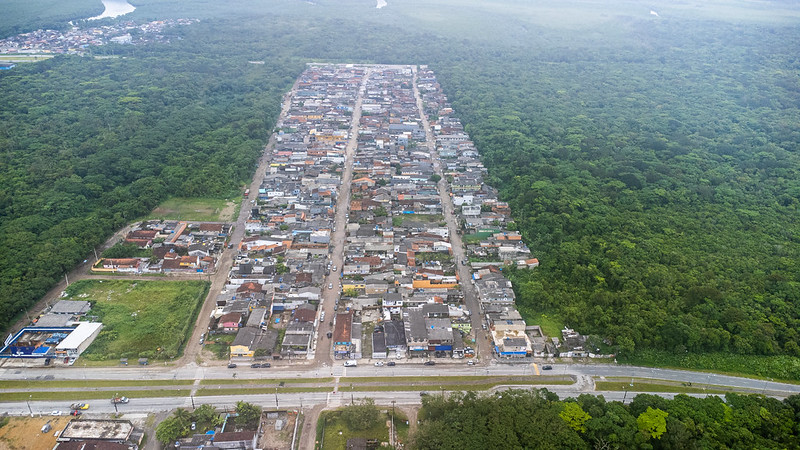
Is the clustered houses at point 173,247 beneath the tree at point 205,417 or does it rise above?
above

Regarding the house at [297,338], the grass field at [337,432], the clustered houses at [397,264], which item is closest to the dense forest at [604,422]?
the grass field at [337,432]

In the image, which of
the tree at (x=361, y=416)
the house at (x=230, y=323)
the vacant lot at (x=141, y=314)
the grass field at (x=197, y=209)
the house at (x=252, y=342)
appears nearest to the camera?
the tree at (x=361, y=416)

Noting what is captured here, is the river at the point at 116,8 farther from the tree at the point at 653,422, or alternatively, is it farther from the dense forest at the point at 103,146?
the tree at the point at 653,422

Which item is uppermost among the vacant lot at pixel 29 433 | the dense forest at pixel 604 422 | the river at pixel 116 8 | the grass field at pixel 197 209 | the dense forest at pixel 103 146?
the river at pixel 116 8

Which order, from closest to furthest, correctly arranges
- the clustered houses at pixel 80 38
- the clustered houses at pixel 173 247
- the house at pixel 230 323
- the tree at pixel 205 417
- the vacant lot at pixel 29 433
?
the vacant lot at pixel 29 433, the tree at pixel 205 417, the house at pixel 230 323, the clustered houses at pixel 173 247, the clustered houses at pixel 80 38

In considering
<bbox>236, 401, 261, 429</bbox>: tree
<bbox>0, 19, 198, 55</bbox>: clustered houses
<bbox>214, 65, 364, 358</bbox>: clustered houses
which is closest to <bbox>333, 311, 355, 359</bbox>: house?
<bbox>214, 65, 364, 358</bbox>: clustered houses

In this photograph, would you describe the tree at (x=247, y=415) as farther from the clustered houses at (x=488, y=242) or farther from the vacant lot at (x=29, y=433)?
the clustered houses at (x=488, y=242)

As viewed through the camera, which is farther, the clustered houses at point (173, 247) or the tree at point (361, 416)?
the clustered houses at point (173, 247)
